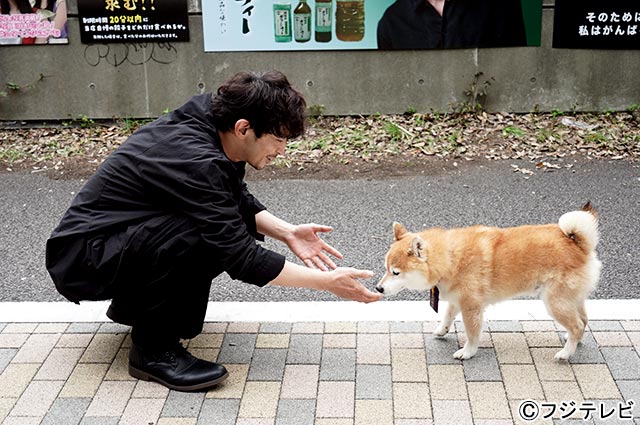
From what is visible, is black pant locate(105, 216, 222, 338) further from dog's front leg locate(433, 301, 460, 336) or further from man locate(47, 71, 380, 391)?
dog's front leg locate(433, 301, 460, 336)

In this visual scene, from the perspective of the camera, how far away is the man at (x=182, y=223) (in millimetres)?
3074

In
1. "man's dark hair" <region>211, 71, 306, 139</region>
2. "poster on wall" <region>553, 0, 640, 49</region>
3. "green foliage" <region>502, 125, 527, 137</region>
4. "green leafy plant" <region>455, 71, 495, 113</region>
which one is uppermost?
"poster on wall" <region>553, 0, 640, 49</region>

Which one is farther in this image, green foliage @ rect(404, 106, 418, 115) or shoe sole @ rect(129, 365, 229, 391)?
green foliage @ rect(404, 106, 418, 115)

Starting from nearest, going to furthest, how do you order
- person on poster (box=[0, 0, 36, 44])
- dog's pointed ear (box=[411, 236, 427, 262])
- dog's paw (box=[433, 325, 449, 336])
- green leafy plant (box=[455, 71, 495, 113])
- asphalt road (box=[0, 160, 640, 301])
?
1. dog's pointed ear (box=[411, 236, 427, 262])
2. dog's paw (box=[433, 325, 449, 336])
3. asphalt road (box=[0, 160, 640, 301])
4. person on poster (box=[0, 0, 36, 44])
5. green leafy plant (box=[455, 71, 495, 113])

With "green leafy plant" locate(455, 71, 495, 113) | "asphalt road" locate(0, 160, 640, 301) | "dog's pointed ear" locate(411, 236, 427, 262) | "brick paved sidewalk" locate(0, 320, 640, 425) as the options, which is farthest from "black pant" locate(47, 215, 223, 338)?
"green leafy plant" locate(455, 71, 495, 113)

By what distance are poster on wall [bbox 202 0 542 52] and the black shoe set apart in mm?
5007

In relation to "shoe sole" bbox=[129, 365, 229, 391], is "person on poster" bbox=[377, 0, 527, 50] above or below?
above

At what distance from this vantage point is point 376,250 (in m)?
5.00

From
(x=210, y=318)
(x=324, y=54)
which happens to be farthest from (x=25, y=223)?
(x=324, y=54)

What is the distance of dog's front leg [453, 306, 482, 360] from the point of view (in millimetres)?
3469

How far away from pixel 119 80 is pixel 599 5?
5.42 meters

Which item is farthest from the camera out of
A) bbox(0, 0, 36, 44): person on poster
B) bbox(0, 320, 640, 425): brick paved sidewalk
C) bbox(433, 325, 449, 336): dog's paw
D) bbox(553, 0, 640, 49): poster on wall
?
bbox(0, 0, 36, 44): person on poster

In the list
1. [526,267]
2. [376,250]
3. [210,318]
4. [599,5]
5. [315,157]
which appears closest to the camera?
[526,267]

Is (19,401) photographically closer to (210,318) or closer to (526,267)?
(210,318)
